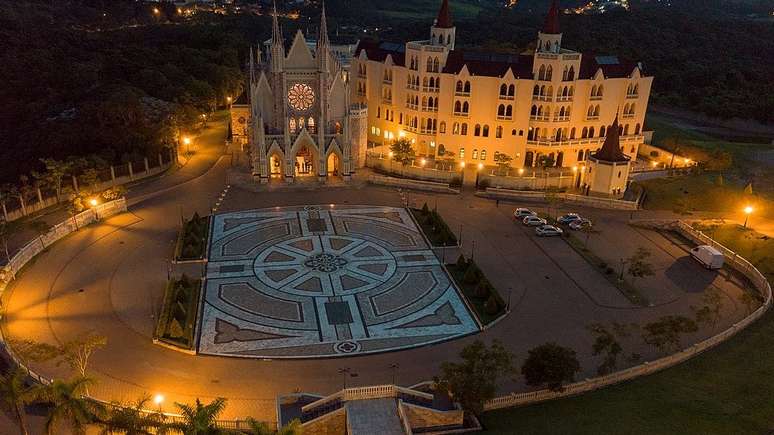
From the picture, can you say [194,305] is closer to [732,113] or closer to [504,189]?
[504,189]

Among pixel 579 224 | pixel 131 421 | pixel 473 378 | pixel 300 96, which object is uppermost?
pixel 300 96

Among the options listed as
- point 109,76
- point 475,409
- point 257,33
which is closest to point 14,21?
point 109,76

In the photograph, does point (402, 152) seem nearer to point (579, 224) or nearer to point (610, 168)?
point (579, 224)

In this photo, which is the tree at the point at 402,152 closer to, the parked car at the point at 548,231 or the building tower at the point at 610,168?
the parked car at the point at 548,231

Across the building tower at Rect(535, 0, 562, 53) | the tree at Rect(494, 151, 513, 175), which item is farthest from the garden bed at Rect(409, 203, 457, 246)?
the building tower at Rect(535, 0, 562, 53)

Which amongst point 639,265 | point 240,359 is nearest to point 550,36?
point 639,265
